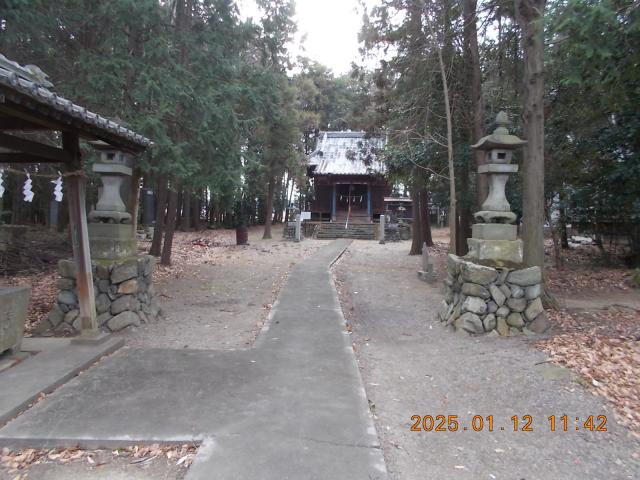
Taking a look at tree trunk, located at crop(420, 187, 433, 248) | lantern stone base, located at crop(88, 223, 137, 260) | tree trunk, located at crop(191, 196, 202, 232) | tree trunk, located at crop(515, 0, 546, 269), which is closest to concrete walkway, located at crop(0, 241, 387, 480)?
lantern stone base, located at crop(88, 223, 137, 260)

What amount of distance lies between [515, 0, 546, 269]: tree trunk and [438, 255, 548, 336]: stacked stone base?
35.3 inches

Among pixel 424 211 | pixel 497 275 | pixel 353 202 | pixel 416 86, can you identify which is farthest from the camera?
pixel 353 202

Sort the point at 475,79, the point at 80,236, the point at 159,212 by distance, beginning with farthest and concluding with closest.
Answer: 1. the point at 159,212
2. the point at 475,79
3. the point at 80,236

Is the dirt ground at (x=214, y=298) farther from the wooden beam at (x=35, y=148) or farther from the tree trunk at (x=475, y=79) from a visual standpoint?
the tree trunk at (x=475, y=79)

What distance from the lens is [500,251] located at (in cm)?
659

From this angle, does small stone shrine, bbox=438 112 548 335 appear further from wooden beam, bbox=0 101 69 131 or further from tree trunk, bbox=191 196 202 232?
tree trunk, bbox=191 196 202 232

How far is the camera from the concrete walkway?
3.05 metres

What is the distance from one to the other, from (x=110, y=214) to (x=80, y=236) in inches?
36.8

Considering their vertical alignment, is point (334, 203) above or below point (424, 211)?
above

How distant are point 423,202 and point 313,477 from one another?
15.1 m

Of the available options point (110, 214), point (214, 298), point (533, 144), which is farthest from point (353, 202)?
point (110, 214)

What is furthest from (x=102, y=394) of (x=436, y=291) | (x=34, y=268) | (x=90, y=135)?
(x=34, y=268)
